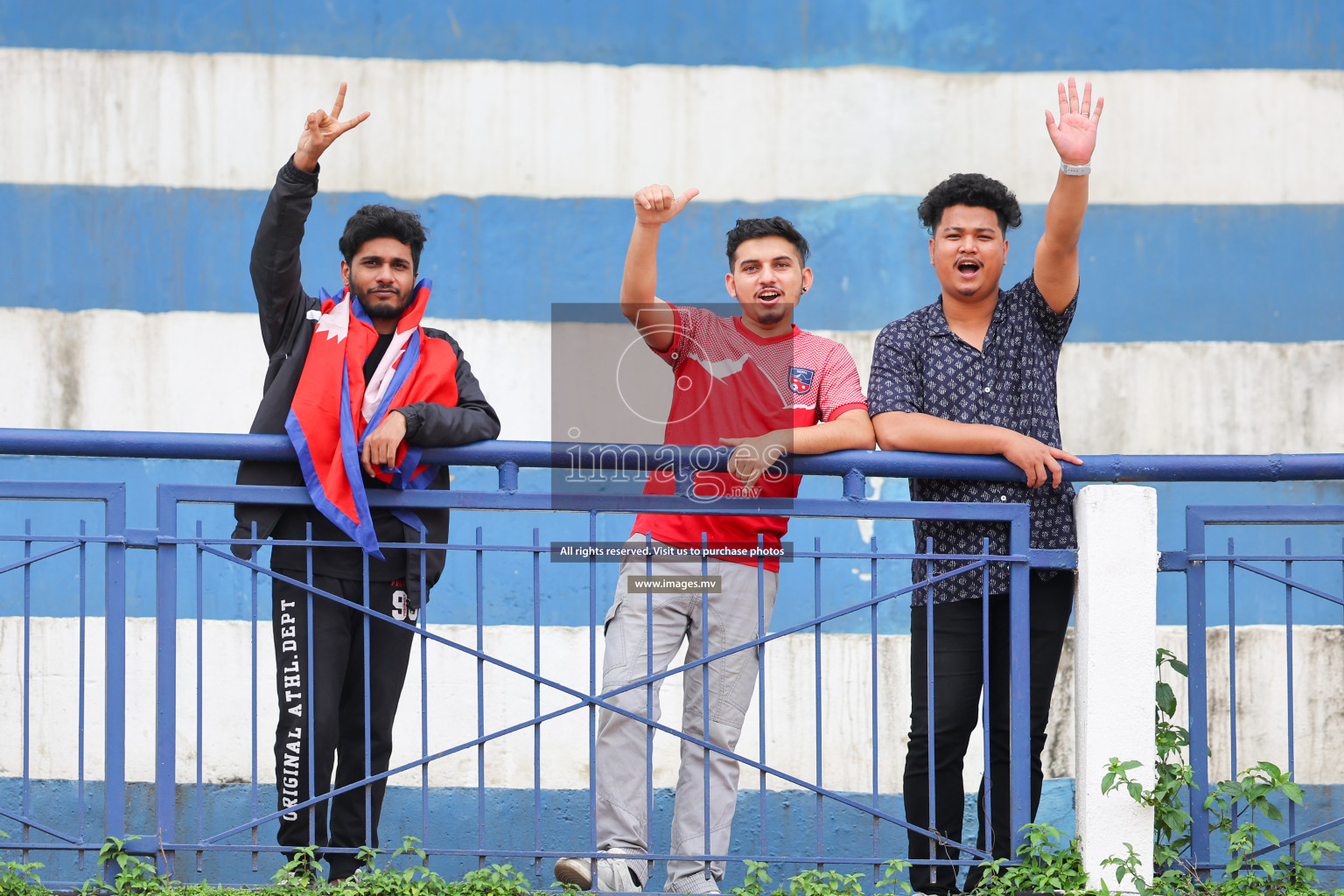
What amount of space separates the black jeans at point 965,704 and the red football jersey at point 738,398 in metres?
0.54

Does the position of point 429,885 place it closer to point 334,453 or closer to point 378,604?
point 378,604

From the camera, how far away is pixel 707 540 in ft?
11.9

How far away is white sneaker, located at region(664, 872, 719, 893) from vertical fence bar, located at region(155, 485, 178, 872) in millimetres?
1361

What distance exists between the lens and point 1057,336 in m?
3.88

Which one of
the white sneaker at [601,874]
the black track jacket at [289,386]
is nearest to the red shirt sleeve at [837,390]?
the black track jacket at [289,386]

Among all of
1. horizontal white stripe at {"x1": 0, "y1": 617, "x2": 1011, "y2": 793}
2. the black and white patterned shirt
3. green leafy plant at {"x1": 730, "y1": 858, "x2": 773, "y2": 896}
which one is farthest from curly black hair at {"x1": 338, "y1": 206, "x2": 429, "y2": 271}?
green leafy plant at {"x1": 730, "y1": 858, "x2": 773, "y2": 896}

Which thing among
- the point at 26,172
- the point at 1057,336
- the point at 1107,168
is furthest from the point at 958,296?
the point at 26,172

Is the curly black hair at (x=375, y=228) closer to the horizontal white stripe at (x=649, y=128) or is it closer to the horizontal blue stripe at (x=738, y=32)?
the horizontal white stripe at (x=649, y=128)

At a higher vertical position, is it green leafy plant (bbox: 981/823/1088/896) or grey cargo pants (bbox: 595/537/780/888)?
grey cargo pants (bbox: 595/537/780/888)

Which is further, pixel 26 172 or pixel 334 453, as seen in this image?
pixel 26 172

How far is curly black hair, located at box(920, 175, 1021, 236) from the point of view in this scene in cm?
387

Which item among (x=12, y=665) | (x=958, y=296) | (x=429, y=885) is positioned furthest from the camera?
(x=12, y=665)

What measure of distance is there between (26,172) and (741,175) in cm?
303

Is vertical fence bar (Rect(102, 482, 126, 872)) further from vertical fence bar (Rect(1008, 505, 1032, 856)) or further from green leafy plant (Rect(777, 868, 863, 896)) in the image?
vertical fence bar (Rect(1008, 505, 1032, 856))
